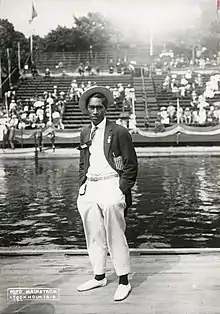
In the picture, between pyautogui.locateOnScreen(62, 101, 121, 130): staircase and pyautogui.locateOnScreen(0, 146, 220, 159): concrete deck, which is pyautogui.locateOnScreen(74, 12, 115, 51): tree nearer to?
pyautogui.locateOnScreen(62, 101, 121, 130): staircase

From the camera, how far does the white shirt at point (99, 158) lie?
2371 mm

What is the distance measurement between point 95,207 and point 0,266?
682mm

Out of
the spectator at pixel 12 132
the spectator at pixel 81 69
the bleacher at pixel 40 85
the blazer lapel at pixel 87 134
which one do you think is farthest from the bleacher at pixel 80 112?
the blazer lapel at pixel 87 134

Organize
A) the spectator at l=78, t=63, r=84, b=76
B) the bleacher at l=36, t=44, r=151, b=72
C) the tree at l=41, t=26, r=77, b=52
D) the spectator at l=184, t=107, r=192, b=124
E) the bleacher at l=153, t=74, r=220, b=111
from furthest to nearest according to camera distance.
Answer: the spectator at l=184, t=107, r=192, b=124, the bleacher at l=153, t=74, r=220, b=111, the spectator at l=78, t=63, r=84, b=76, the bleacher at l=36, t=44, r=151, b=72, the tree at l=41, t=26, r=77, b=52

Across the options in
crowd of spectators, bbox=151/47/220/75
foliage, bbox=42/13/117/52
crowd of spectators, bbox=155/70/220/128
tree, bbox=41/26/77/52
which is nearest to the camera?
foliage, bbox=42/13/117/52

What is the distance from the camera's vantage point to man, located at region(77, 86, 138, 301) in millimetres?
2352

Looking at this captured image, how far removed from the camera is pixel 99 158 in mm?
2387

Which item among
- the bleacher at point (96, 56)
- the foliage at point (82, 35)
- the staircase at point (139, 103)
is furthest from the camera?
the staircase at point (139, 103)

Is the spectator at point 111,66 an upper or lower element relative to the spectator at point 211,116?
upper

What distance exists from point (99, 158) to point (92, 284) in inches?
21.3


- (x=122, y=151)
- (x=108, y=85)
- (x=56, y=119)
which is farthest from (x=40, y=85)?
(x=122, y=151)

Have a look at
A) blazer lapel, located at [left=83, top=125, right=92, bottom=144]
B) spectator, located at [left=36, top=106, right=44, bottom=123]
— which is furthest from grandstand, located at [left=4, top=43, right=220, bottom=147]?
blazer lapel, located at [left=83, top=125, right=92, bottom=144]

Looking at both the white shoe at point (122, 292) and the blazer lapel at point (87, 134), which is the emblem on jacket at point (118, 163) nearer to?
the blazer lapel at point (87, 134)

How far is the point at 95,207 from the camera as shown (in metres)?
2.39
